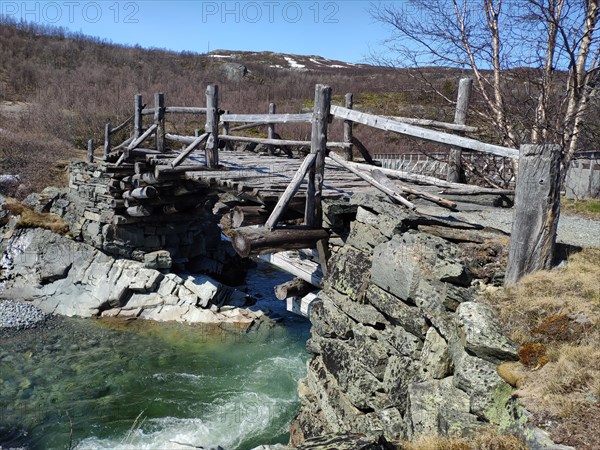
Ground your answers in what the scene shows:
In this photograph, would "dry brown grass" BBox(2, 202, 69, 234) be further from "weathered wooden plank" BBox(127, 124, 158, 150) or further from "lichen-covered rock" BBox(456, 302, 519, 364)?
"lichen-covered rock" BBox(456, 302, 519, 364)

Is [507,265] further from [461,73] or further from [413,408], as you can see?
[461,73]

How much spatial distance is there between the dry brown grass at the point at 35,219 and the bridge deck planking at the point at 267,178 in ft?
22.1

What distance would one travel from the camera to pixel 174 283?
12828 mm

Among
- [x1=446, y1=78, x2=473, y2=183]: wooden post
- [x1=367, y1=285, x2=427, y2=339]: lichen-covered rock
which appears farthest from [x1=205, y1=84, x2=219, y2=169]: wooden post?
[x1=367, y1=285, x2=427, y2=339]: lichen-covered rock

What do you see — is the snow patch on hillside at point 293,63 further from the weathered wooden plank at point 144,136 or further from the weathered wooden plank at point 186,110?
the weathered wooden plank at point 186,110

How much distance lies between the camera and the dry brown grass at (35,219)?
46.0 ft

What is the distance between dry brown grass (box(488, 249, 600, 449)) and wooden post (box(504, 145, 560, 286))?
0.13 metres

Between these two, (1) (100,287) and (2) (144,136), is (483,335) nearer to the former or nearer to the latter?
(2) (144,136)

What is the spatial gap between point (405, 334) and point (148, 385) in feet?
21.1

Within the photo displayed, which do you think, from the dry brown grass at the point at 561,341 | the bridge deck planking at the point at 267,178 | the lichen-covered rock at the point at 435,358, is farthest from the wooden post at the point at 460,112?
the lichen-covered rock at the point at 435,358

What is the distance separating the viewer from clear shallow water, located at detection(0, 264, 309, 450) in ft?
25.4

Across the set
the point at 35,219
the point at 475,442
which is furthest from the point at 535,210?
the point at 35,219

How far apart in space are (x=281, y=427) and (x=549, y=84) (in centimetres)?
634

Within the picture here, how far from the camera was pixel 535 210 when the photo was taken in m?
3.80
